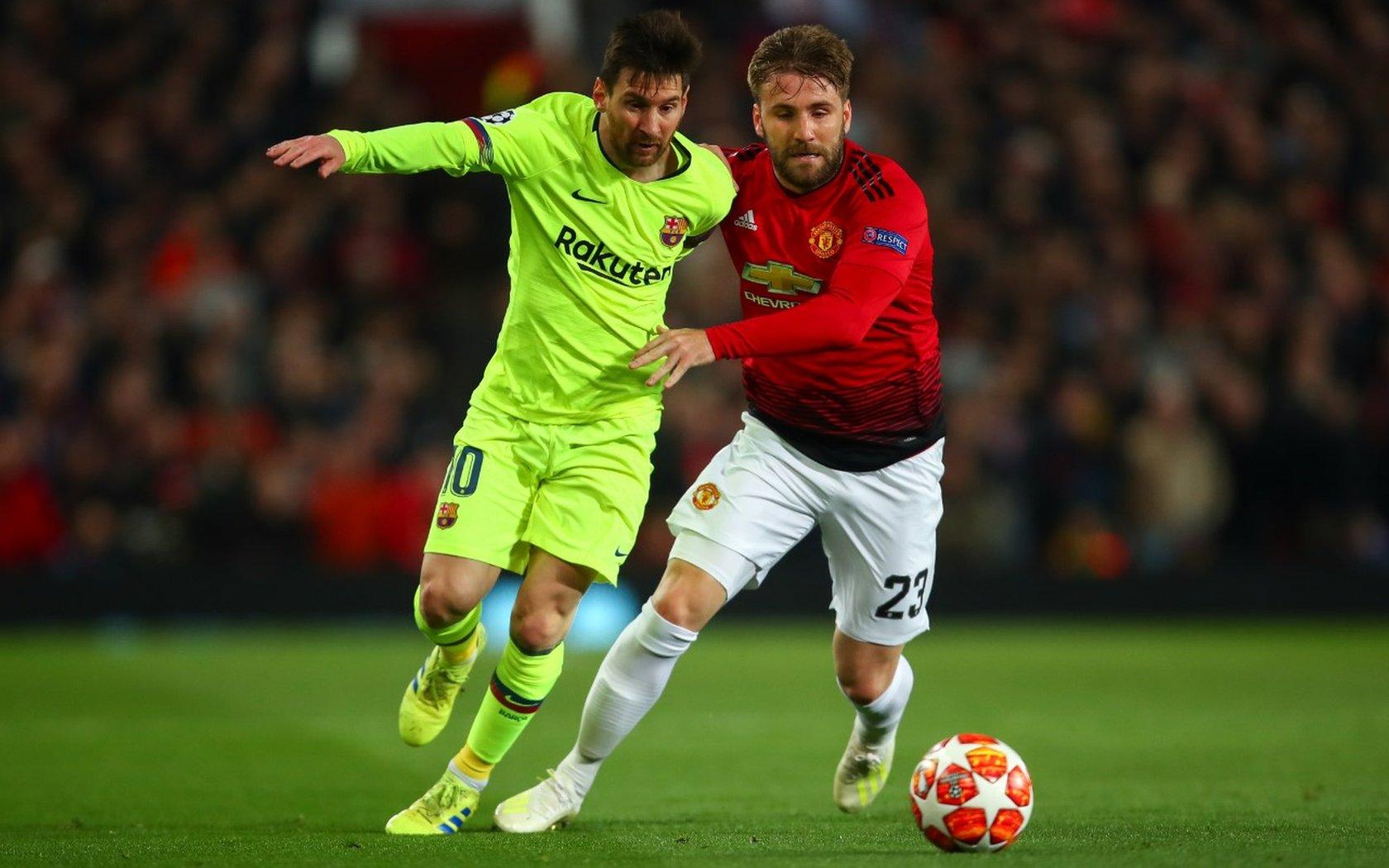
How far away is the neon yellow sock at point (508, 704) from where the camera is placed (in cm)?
636

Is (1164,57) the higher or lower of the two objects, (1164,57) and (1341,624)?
the higher

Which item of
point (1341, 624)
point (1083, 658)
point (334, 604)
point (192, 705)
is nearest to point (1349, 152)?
point (1341, 624)

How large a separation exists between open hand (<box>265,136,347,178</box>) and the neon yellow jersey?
0.69 metres

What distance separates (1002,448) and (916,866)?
965cm

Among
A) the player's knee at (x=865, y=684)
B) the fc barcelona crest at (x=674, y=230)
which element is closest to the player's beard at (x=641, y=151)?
the fc barcelona crest at (x=674, y=230)

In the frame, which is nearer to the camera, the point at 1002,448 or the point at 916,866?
the point at 916,866

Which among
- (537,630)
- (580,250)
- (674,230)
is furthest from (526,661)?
(674,230)

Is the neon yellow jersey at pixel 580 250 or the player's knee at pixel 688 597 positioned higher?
the neon yellow jersey at pixel 580 250

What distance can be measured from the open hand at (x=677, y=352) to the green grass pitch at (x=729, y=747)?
153 cm

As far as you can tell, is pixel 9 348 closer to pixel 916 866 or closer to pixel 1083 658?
pixel 1083 658

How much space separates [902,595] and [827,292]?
1.20m

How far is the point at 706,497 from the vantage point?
21.0ft

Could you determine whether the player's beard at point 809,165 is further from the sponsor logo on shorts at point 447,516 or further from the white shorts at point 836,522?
the sponsor logo on shorts at point 447,516

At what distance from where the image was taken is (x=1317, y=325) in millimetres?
14898
